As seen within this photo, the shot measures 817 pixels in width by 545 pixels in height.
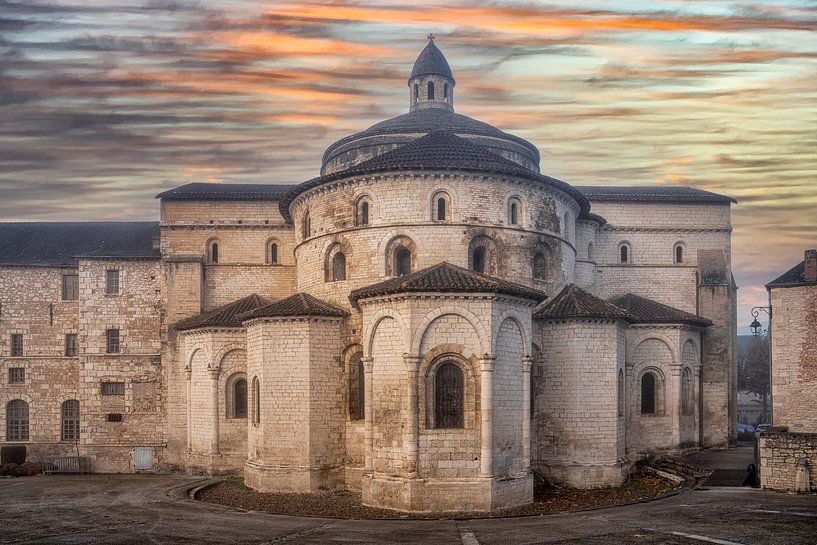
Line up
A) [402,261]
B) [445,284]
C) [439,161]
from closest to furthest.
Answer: [445,284] < [439,161] < [402,261]

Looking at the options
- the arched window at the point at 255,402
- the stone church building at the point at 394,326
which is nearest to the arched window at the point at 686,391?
the stone church building at the point at 394,326

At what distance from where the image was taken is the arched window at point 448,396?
87.4 ft

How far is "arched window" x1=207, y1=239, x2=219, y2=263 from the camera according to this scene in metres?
40.7

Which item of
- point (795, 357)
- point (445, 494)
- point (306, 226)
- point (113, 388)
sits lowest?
point (445, 494)

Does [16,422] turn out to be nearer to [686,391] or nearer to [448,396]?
[448,396]

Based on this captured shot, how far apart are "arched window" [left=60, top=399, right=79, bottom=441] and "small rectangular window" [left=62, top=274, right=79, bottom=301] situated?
17.3 ft

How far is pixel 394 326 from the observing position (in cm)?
2720

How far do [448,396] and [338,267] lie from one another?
826cm

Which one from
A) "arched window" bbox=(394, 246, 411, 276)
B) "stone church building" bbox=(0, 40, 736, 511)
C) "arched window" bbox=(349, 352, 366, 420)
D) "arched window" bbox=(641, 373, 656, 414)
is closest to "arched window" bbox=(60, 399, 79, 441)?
"stone church building" bbox=(0, 40, 736, 511)

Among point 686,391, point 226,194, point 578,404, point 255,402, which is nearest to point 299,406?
point 255,402

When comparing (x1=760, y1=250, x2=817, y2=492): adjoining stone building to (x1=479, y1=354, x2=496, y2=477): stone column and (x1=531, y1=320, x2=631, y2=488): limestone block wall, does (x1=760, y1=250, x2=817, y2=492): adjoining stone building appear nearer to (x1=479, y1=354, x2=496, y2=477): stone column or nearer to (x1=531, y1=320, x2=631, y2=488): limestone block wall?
(x1=531, y1=320, x2=631, y2=488): limestone block wall

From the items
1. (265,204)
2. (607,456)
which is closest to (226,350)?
(265,204)

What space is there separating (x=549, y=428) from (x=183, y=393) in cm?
1731

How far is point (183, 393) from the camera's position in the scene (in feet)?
126
